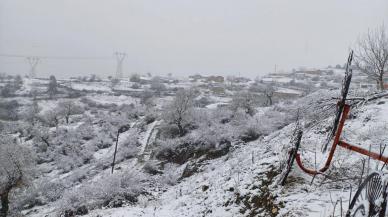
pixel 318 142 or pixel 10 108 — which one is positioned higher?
pixel 318 142

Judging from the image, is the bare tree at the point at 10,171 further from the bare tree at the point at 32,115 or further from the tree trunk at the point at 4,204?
the bare tree at the point at 32,115

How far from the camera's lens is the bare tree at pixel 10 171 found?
829 inches

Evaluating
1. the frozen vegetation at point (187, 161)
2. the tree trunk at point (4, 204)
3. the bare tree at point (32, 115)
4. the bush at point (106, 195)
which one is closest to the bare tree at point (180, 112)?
the frozen vegetation at point (187, 161)

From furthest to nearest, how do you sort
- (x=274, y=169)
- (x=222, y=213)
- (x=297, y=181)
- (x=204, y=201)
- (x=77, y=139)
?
1. (x=77, y=139)
2. (x=204, y=201)
3. (x=274, y=169)
4. (x=222, y=213)
5. (x=297, y=181)

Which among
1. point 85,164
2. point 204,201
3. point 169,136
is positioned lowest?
point 85,164

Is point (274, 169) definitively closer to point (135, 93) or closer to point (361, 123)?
point (361, 123)

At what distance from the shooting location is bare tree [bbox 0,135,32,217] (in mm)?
21047

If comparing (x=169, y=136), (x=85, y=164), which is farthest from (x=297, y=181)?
(x=85, y=164)

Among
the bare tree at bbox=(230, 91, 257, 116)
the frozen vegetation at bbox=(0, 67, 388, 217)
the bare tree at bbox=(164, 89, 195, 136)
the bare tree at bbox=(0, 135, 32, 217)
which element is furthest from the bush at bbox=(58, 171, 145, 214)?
the bare tree at bbox=(230, 91, 257, 116)

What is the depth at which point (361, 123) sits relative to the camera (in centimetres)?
1204

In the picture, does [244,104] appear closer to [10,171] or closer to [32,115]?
[10,171]

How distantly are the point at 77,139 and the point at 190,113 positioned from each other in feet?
51.4

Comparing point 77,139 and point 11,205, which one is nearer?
Result: point 11,205

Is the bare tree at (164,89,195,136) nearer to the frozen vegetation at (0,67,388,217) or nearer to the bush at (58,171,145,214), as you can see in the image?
the frozen vegetation at (0,67,388,217)
